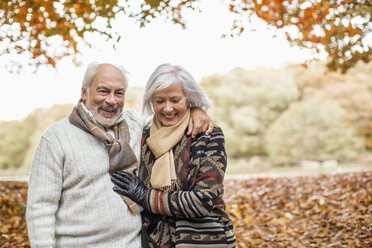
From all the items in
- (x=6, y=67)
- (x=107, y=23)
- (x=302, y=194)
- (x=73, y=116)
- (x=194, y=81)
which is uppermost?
(x=6, y=67)

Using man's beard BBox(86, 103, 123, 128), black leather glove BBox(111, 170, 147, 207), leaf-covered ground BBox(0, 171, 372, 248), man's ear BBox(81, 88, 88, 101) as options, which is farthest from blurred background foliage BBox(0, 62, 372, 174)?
black leather glove BBox(111, 170, 147, 207)

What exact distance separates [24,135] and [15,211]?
27843mm

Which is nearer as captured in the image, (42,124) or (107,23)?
(107,23)

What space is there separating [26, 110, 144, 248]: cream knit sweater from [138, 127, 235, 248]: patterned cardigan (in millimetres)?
166

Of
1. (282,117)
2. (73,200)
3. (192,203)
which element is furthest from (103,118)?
(282,117)

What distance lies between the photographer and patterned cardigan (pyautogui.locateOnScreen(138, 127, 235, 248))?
7.27 ft

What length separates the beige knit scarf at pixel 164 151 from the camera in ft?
7.50

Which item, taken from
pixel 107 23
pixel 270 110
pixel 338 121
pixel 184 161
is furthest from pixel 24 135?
pixel 184 161

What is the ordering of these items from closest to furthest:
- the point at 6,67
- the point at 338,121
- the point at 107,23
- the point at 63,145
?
the point at 63,145, the point at 107,23, the point at 6,67, the point at 338,121

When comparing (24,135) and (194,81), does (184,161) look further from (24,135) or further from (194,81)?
(24,135)

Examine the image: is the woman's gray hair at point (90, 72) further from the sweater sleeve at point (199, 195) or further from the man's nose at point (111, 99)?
the sweater sleeve at point (199, 195)

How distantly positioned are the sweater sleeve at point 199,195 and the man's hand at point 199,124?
147mm

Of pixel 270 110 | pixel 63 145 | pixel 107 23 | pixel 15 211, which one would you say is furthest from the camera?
pixel 270 110

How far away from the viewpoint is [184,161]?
2.34m
